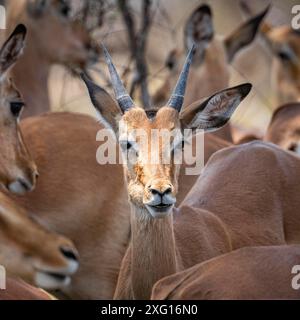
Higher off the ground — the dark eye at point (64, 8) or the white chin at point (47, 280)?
the dark eye at point (64, 8)

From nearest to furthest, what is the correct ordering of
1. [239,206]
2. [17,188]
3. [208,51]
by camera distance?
[239,206], [17,188], [208,51]

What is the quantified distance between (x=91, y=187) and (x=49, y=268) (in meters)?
2.43

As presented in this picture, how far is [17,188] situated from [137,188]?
1688mm

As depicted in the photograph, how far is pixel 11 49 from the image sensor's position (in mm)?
7152

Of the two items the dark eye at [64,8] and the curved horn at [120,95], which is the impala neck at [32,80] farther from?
the curved horn at [120,95]

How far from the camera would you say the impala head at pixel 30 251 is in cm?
475

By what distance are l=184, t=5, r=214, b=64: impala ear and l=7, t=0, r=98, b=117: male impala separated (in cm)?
77

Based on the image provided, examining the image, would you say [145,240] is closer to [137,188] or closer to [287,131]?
[137,188]

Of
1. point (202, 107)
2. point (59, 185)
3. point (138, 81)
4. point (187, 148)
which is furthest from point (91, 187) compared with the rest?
point (138, 81)

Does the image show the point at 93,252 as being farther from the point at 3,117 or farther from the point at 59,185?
the point at 3,117

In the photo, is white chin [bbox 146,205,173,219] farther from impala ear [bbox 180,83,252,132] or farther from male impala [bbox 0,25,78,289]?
impala ear [bbox 180,83,252,132]

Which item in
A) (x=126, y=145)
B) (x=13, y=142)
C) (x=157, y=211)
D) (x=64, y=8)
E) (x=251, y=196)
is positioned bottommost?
(x=251, y=196)

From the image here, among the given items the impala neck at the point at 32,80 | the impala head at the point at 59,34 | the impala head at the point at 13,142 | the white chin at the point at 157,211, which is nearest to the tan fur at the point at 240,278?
the white chin at the point at 157,211

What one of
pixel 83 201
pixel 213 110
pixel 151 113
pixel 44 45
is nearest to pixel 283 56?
pixel 44 45
